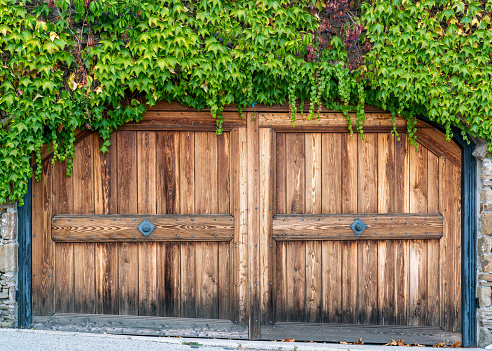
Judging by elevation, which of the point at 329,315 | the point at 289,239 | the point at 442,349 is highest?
the point at 289,239

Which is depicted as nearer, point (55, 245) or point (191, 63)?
point (191, 63)

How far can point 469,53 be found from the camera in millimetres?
2861

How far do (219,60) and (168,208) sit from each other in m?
1.31

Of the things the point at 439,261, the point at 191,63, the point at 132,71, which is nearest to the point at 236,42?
the point at 191,63

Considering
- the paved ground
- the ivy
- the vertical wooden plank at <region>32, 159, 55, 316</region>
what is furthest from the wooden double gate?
the ivy

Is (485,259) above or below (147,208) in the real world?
below

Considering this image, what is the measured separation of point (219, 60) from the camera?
9.08 ft

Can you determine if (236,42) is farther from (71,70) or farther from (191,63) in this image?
(71,70)

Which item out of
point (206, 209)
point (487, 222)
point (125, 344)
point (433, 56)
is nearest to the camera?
point (125, 344)

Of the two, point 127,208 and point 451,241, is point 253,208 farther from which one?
point 451,241

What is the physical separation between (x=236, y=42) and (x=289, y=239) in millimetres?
1715

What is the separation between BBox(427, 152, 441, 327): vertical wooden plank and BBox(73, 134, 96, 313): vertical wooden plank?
296 cm

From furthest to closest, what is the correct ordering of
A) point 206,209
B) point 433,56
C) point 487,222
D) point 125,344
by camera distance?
point 206,209, point 487,222, point 433,56, point 125,344

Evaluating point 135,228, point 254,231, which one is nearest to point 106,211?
point 135,228
